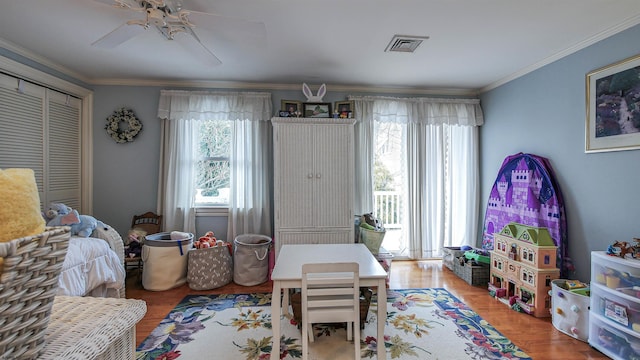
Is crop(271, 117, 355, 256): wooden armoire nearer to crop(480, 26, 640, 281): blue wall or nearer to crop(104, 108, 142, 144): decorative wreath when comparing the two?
crop(104, 108, 142, 144): decorative wreath

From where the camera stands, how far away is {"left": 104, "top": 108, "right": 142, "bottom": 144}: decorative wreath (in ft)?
11.8

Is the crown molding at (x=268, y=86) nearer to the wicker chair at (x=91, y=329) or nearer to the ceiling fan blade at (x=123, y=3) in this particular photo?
the ceiling fan blade at (x=123, y=3)

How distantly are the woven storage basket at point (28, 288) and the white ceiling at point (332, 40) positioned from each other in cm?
179

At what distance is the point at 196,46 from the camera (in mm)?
2180

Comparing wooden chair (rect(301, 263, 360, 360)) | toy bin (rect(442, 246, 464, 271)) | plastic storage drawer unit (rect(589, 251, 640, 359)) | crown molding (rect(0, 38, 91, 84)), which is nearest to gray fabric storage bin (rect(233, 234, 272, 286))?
wooden chair (rect(301, 263, 360, 360))

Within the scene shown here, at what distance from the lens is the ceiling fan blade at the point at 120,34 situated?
1.95 m

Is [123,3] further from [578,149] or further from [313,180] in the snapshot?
[578,149]

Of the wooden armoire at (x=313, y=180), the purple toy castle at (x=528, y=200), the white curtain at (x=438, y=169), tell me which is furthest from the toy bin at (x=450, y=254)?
the wooden armoire at (x=313, y=180)

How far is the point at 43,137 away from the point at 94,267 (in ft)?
5.47

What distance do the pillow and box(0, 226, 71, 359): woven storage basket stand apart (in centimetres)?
3

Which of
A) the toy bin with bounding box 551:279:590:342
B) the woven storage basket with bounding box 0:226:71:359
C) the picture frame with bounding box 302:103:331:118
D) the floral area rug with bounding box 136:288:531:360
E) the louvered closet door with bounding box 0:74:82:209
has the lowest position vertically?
the floral area rug with bounding box 136:288:531:360

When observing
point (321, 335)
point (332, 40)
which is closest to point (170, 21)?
point (332, 40)

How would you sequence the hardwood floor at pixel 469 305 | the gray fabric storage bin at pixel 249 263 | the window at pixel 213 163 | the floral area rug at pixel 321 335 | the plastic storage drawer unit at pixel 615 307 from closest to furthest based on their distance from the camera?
the plastic storage drawer unit at pixel 615 307
the floral area rug at pixel 321 335
the hardwood floor at pixel 469 305
the gray fabric storage bin at pixel 249 263
the window at pixel 213 163

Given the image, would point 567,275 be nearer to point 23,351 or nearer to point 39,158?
point 23,351
